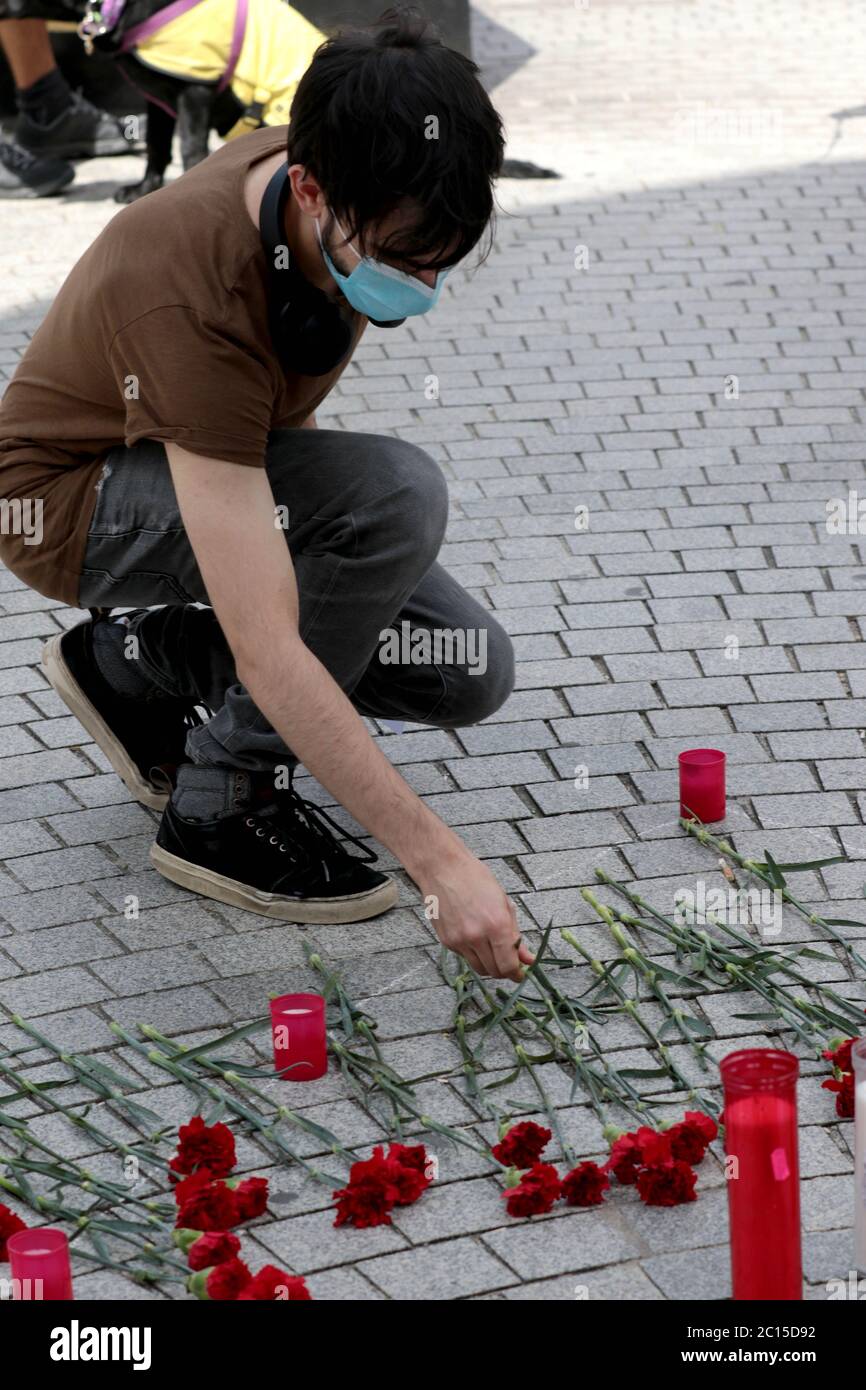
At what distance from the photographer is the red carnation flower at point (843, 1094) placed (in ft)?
8.61

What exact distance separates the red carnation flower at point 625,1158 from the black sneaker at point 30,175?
7010 millimetres

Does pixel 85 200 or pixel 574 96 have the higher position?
pixel 574 96

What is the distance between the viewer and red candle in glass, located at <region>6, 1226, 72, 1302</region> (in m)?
2.21

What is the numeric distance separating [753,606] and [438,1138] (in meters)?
2.13

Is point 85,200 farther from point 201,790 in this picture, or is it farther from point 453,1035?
point 453,1035

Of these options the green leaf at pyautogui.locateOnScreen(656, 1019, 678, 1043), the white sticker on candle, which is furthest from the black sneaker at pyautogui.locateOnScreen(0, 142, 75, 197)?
the white sticker on candle

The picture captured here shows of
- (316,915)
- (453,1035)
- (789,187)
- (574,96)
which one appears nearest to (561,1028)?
(453,1035)

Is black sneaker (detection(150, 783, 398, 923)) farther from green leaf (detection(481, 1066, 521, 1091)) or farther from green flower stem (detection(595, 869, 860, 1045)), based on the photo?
green leaf (detection(481, 1066, 521, 1091))

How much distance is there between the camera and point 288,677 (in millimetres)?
2689

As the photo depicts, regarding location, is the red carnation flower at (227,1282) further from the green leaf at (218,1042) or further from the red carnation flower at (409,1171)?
the green leaf at (218,1042)

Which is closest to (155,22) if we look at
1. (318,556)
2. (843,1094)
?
(318,556)

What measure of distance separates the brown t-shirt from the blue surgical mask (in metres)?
0.15

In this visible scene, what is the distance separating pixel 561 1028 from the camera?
2846 mm

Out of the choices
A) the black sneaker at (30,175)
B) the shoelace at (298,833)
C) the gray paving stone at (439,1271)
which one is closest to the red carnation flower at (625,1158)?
the gray paving stone at (439,1271)
